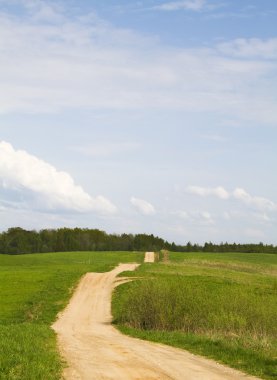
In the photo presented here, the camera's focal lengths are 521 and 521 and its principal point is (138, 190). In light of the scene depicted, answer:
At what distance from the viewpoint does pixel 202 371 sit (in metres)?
17.4

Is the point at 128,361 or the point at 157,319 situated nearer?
the point at 128,361

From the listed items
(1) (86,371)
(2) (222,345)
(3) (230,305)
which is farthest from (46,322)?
(1) (86,371)

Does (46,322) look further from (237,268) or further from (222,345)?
(237,268)

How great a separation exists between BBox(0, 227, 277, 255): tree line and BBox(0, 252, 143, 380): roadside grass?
6002 cm

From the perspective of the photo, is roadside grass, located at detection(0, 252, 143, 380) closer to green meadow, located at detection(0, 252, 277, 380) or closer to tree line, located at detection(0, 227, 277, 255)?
green meadow, located at detection(0, 252, 277, 380)

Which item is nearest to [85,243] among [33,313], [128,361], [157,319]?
[33,313]

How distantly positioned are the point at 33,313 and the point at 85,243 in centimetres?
12756

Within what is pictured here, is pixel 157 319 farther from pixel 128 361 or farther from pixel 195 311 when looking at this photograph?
pixel 128 361

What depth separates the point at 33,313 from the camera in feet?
134

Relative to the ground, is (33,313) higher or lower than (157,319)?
lower

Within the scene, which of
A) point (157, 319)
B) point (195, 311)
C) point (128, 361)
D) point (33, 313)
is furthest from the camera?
point (33, 313)

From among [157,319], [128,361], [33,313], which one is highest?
[157,319]

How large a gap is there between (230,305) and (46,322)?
43.3 feet

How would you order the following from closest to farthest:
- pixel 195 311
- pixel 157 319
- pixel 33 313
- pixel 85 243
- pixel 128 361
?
pixel 128 361, pixel 195 311, pixel 157 319, pixel 33 313, pixel 85 243
